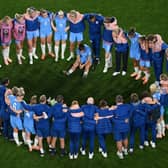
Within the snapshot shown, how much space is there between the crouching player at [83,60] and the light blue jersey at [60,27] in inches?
43.2

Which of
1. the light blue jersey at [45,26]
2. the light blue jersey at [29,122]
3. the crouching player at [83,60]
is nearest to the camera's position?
the light blue jersey at [29,122]

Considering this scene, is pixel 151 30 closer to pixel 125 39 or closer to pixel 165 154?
pixel 125 39

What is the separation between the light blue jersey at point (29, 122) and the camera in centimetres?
1517

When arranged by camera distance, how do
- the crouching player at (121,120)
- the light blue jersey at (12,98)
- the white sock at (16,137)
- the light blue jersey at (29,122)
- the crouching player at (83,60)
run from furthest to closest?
the crouching player at (83,60) → the white sock at (16,137) → the light blue jersey at (12,98) → the light blue jersey at (29,122) → the crouching player at (121,120)

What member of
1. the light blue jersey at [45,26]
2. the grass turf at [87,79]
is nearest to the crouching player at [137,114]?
the grass turf at [87,79]

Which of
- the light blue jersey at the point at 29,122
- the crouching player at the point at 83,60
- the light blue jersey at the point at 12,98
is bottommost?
the light blue jersey at the point at 29,122

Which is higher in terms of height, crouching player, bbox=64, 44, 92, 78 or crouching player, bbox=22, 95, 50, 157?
crouching player, bbox=64, 44, 92, 78

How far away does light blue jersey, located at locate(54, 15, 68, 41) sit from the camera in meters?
18.9

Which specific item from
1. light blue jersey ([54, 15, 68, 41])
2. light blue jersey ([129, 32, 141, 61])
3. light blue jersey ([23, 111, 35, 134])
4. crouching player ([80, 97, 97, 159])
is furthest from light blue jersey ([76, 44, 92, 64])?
light blue jersey ([23, 111, 35, 134])

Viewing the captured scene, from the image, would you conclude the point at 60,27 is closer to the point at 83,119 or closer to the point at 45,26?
the point at 45,26

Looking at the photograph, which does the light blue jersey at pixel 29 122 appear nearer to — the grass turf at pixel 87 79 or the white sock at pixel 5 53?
the grass turf at pixel 87 79

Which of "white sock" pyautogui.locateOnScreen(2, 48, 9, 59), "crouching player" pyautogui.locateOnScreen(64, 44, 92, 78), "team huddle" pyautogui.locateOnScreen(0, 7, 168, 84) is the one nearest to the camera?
"team huddle" pyautogui.locateOnScreen(0, 7, 168, 84)

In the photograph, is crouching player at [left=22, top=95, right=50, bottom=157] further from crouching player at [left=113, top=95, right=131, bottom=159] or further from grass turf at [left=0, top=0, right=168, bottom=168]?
crouching player at [left=113, top=95, right=131, bottom=159]

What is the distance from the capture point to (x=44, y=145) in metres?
16.1
